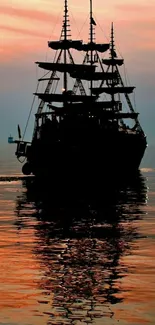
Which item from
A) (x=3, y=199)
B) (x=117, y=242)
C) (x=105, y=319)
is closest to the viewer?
(x=105, y=319)

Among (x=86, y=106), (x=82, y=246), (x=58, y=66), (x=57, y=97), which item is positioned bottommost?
(x=82, y=246)

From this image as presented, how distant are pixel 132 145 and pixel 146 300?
103m

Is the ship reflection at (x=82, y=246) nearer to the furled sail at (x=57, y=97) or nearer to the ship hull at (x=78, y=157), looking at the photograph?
the ship hull at (x=78, y=157)

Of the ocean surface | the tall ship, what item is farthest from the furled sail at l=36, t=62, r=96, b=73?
the ocean surface

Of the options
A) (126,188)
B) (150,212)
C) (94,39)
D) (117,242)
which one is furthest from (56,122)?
(117,242)

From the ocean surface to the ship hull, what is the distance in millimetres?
45614

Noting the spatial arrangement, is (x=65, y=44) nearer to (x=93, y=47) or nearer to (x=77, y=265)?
(x=93, y=47)

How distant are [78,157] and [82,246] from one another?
7207cm

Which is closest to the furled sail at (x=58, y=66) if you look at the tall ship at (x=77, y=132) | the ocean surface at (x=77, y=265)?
the tall ship at (x=77, y=132)

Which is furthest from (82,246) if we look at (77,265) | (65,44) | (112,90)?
(112,90)

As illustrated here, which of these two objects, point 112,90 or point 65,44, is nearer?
point 65,44

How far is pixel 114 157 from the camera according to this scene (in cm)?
11462

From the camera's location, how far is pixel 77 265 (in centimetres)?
2881

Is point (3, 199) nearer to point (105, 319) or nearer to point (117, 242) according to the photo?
point (117, 242)
